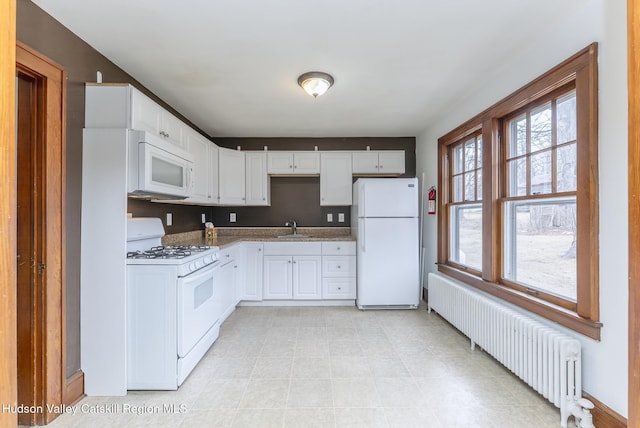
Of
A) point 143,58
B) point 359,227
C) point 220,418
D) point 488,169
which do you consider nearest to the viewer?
point 220,418

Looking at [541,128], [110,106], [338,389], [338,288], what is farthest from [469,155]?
[110,106]

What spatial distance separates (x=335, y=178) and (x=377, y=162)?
25.4 inches

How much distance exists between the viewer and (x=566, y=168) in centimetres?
190

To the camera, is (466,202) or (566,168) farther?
(466,202)

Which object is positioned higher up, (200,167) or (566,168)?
(200,167)

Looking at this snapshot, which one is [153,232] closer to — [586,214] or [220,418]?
[220,418]

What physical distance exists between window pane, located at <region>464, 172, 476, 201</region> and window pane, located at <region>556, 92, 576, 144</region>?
3.50 ft

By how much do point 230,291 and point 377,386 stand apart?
203cm

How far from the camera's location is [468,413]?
1.80 meters

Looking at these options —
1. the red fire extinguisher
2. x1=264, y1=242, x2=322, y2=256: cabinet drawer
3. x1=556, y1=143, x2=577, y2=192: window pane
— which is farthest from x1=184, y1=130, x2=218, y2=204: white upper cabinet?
x1=556, y1=143, x2=577, y2=192: window pane

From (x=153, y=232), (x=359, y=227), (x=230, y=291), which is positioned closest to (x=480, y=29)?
(x=359, y=227)

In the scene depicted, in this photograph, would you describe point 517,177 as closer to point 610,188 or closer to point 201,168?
point 610,188

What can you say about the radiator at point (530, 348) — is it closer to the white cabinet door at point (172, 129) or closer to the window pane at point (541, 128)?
the window pane at point (541, 128)

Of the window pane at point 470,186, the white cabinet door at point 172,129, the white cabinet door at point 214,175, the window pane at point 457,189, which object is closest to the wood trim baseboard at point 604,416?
the window pane at point 470,186
